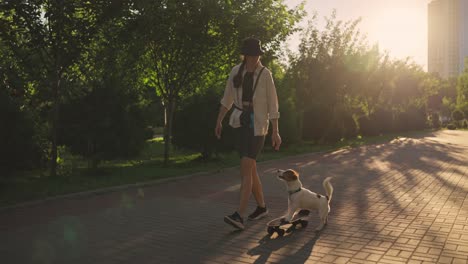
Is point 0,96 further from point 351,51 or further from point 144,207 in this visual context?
point 351,51

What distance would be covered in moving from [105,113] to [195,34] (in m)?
3.75

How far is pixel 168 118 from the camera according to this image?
14469 mm

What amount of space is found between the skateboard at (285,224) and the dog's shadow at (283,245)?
7 cm

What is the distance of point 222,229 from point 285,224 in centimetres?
78

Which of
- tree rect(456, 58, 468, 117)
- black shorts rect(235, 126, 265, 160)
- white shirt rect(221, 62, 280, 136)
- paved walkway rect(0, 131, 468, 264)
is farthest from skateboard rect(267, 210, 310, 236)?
tree rect(456, 58, 468, 117)

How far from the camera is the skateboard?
5.45m

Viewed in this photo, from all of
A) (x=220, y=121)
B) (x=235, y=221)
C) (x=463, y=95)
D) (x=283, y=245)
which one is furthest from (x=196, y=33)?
(x=463, y=95)

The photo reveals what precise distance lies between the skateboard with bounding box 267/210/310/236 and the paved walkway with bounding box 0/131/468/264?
10 cm

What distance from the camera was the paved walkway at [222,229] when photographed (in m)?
4.68

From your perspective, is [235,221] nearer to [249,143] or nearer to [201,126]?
[249,143]

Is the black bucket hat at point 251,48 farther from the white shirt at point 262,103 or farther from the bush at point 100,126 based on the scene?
the bush at point 100,126

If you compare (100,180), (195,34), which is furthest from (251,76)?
(195,34)

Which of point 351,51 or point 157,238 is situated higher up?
point 351,51

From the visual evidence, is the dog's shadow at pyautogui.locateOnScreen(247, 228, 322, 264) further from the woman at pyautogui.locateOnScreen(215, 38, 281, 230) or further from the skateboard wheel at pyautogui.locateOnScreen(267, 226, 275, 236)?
the woman at pyautogui.locateOnScreen(215, 38, 281, 230)
